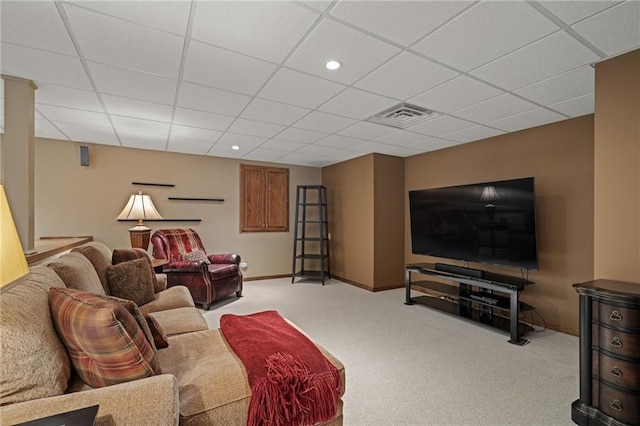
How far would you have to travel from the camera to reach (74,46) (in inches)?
74.7

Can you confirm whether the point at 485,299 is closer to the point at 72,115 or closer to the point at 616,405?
the point at 616,405

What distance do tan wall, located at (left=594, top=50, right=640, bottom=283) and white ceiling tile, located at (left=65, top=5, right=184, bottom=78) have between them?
283cm

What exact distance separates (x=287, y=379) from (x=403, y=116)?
2.80 meters

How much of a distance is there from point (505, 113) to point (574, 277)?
1.89m

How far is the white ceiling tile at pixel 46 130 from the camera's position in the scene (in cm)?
347

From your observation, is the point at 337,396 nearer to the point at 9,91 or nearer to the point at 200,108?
the point at 200,108

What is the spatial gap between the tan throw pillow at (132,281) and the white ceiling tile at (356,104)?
2.24 meters

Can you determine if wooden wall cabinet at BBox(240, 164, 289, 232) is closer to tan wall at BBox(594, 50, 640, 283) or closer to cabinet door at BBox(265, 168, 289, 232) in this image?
cabinet door at BBox(265, 168, 289, 232)

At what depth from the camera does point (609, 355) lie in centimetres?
176

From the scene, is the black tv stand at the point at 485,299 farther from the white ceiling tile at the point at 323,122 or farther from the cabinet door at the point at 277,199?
the cabinet door at the point at 277,199

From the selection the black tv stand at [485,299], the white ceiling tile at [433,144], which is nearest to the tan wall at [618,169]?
the black tv stand at [485,299]

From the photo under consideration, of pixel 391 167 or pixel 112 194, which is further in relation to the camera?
pixel 391 167

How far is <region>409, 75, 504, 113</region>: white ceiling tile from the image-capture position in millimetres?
2412

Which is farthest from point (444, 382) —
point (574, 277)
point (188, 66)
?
point (188, 66)
